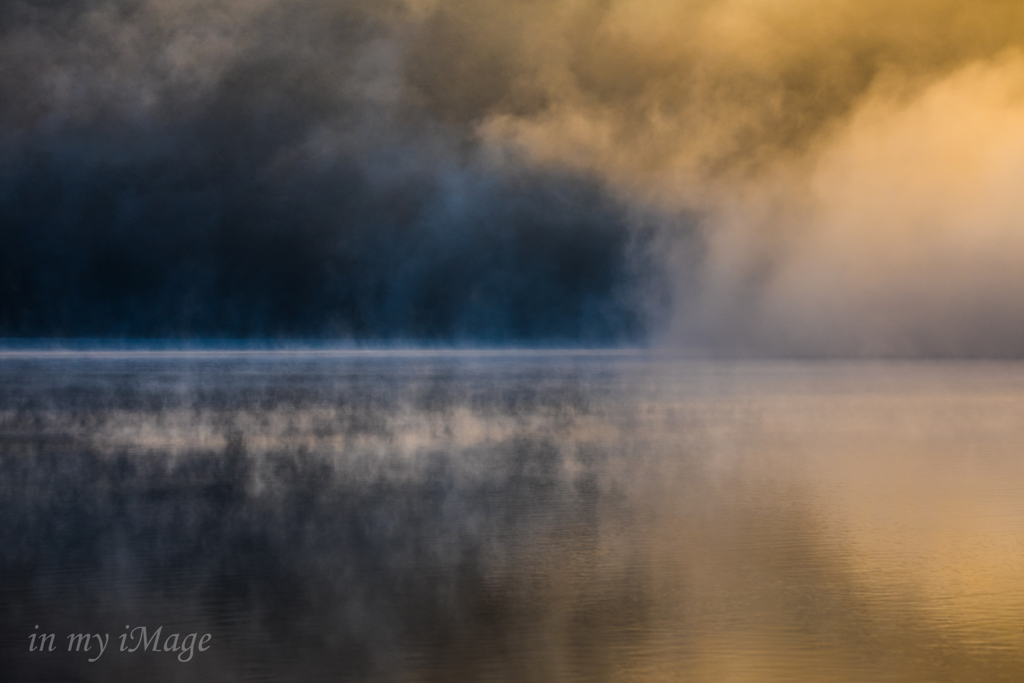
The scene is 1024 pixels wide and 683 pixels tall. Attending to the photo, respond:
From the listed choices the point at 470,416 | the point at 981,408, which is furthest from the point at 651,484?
the point at 981,408

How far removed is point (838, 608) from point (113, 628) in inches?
274

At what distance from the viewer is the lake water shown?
908 centimetres

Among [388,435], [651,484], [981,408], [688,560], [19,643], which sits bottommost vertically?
[19,643]

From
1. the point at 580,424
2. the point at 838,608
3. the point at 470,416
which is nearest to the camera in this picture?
the point at 838,608

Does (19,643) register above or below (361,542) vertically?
below

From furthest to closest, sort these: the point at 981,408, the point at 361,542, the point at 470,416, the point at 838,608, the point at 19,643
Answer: the point at 981,408 → the point at 470,416 → the point at 361,542 → the point at 838,608 → the point at 19,643

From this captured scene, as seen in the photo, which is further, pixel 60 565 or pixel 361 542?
pixel 361 542

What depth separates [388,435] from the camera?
28312 millimetres

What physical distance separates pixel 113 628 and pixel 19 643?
2.72ft

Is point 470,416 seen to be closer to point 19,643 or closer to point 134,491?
point 134,491

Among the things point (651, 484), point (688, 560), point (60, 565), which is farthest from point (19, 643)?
point (651, 484)

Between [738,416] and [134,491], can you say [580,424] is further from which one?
[134,491]

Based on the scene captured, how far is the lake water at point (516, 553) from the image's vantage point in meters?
9.08

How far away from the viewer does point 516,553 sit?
13.2m
